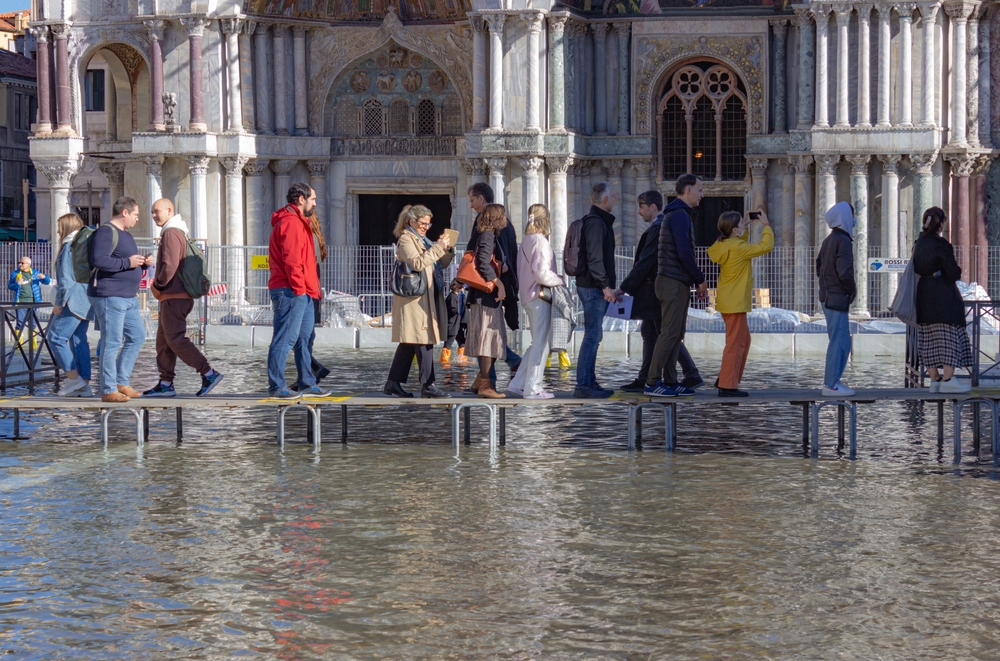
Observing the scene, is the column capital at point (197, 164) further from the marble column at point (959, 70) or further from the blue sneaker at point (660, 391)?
the blue sneaker at point (660, 391)

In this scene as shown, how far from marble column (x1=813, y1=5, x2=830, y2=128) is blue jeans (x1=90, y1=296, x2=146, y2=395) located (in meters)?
19.7

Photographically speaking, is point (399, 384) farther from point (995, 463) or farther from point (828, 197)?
point (828, 197)

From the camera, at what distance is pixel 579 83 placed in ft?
112

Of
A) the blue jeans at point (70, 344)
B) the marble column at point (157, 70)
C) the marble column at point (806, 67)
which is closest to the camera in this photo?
the blue jeans at point (70, 344)

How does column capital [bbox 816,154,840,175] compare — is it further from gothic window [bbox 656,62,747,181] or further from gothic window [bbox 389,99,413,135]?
gothic window [bbox 389,99,413,135]

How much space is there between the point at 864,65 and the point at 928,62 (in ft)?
4.12

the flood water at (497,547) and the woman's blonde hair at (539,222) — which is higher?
the woman's blonde hair at (539,222)

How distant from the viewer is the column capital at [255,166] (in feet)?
114

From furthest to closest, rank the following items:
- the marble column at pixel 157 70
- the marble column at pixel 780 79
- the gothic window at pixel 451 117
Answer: the gothic window at pixel 451 117 → the marble column at pixel 157 70 → the marble column at pixel 780 79

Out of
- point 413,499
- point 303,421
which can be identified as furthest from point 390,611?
point 303,421

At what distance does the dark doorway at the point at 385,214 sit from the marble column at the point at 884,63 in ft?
37.2

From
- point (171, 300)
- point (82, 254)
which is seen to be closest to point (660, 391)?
point (171, 300)

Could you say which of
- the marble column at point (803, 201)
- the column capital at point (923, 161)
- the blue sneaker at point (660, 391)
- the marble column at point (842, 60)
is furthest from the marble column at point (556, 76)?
the blue sneaker at point (660, 391)

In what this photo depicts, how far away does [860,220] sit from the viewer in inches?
1189
